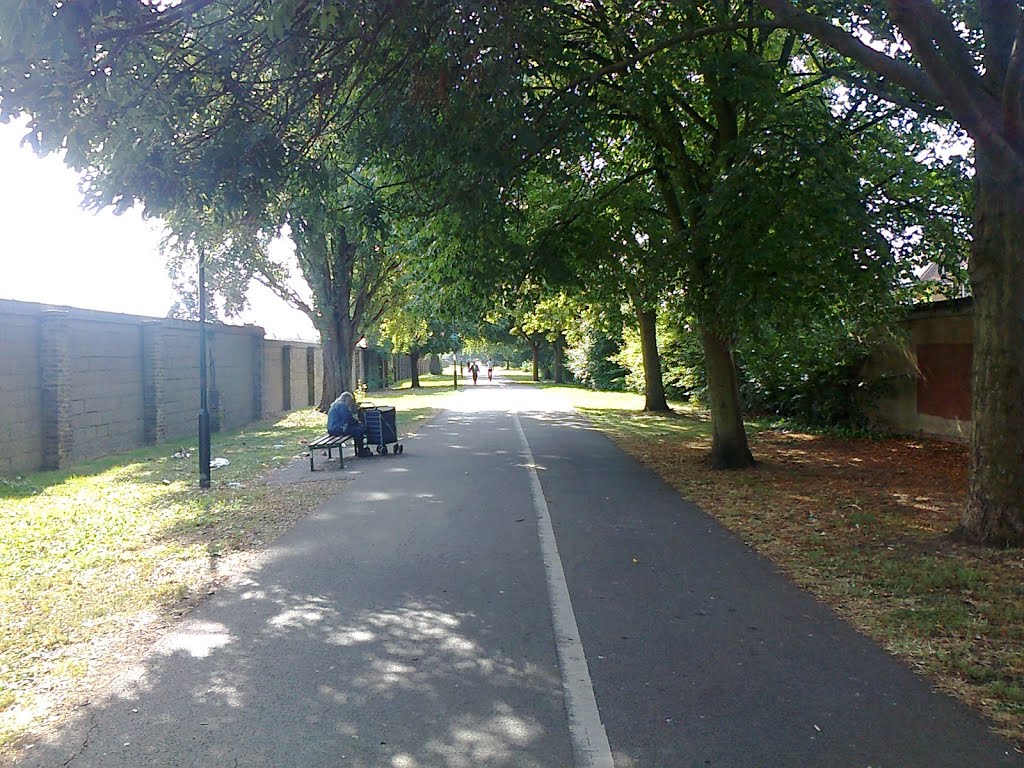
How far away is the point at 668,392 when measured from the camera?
32.6 meters

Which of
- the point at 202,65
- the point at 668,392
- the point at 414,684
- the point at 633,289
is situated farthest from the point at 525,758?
the point at 668,392

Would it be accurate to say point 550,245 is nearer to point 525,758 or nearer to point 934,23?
point 934,23

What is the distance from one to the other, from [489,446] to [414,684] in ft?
40.3

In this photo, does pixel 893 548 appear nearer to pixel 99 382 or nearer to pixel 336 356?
pixel 99 382

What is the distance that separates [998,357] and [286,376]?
2346 centimetres

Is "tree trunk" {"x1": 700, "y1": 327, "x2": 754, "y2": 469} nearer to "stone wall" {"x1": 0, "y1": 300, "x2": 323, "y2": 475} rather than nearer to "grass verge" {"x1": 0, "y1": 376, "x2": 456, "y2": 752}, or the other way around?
"grass verge" {"x1": 0, "y1": 376, "x2": 456, "y2": 752}

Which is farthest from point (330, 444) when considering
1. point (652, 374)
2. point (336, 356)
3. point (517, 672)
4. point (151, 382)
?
point (652, 374)

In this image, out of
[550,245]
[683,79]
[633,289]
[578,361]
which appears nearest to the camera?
[683,79]

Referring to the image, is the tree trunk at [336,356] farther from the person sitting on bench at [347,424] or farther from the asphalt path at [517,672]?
the asphalt path at [517,672]

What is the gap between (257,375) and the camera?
936 inches

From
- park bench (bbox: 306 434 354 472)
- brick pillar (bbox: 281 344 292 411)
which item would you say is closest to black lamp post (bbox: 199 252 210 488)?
park bench (bbox: 306 434 354 472)

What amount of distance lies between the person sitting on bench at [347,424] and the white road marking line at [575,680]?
7557 millimetres

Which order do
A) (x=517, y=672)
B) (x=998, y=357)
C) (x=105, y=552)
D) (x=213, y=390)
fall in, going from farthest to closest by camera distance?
(x=213, y=390) → (x=105, y=552) → (x=998, y=357) → (x=517, y=672)

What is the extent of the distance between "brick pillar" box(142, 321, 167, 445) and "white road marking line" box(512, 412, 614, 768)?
38.3ft
